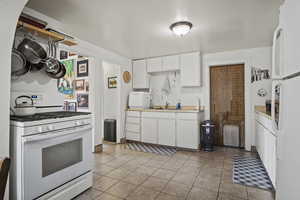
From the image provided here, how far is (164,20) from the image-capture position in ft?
7.16

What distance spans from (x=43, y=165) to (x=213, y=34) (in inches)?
118

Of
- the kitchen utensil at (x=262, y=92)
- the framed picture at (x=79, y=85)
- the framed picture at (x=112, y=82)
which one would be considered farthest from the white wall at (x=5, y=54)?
the kitchen utensil at (x=262, y=92)

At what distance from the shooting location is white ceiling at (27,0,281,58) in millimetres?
1826

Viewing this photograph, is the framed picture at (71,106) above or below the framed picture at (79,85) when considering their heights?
below

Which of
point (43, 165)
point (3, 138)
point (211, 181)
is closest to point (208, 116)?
point (211, 181)

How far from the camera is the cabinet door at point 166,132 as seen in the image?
354 centimetres

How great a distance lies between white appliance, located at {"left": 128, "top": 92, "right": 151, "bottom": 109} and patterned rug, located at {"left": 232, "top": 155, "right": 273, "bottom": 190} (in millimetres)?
2321

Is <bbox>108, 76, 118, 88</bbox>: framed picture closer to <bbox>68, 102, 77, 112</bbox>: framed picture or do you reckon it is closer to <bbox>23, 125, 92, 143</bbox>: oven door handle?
<bbox>68, 102, 77, 112</bbox>: framed picture

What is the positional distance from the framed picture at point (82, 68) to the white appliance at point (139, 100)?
4.05ft

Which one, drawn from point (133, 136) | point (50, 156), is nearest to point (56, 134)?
Answer: point (50, 156)

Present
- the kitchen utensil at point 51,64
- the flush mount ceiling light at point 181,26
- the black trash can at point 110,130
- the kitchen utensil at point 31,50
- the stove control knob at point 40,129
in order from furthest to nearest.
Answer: the black trash can at point 110,130 < the flush mount ceiling light at point 181,26 < the kitchen utensil at point 51,64 < the kitchen utensil at point 31,50 < the stove control knob at point 40,129

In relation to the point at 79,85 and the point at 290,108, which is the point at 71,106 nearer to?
the point at 79,85

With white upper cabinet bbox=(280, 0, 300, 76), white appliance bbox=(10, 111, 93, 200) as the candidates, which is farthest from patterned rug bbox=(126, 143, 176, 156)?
white upper cabinet bbox=(280, 0, 300, 76)

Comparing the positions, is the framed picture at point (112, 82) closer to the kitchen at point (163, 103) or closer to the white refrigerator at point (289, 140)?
the kitchen at point (163, 103)
